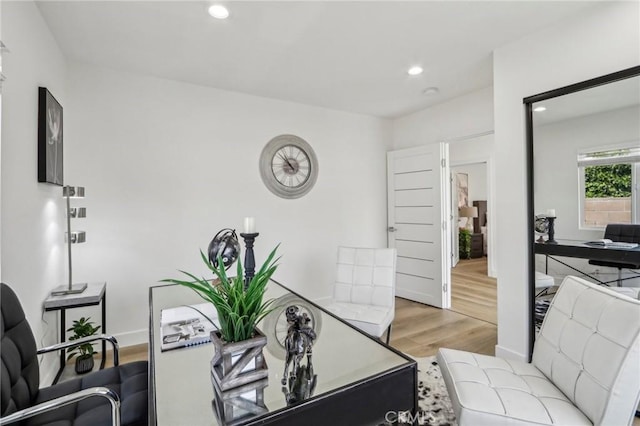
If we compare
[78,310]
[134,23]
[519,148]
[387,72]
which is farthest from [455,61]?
[78,310]

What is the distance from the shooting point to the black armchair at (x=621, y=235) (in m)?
1.95

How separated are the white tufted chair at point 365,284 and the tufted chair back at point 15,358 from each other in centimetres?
179

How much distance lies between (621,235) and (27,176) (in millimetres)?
3621

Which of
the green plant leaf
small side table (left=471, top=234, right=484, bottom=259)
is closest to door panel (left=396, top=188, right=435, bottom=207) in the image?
the green plant leaf

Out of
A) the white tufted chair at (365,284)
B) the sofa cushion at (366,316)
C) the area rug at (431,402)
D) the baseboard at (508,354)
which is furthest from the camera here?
the white tufted chair at (365,284)

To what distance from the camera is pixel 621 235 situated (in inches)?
78.9

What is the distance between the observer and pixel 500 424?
4.11ft

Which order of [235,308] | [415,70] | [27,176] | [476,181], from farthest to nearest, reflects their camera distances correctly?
[476,181], [415,70], [27,176], [235,308]

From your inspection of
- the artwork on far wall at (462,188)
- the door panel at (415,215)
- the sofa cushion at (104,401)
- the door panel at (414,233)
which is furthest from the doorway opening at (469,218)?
the sofa cushion at (104,401)

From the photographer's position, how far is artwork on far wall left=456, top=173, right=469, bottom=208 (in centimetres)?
750

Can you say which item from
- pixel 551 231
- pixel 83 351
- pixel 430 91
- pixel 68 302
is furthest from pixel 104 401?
pixel 430 91

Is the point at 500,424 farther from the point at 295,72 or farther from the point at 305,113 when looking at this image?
the point at 305,113

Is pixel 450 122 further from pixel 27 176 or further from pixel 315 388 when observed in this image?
pixel 27 176

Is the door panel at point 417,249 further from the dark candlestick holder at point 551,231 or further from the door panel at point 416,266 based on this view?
the dark candlestick holder at point 551,231
